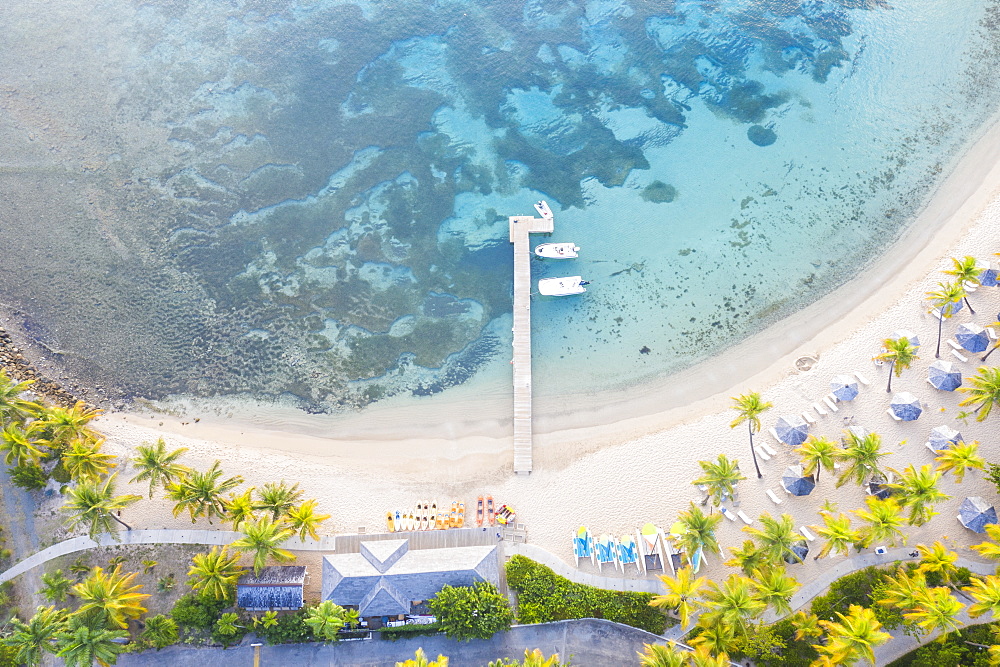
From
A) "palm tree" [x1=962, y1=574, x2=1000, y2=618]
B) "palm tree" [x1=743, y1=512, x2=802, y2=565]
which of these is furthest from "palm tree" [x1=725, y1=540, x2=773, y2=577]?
"palm tree" [x1=962, y1=574, x2=1000, y2=618]

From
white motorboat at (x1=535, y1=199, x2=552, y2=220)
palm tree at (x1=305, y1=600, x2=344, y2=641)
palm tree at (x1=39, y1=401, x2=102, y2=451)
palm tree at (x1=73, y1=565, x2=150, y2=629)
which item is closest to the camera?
palm tree at (x1=73, y1=565, x2=150, y2=629)

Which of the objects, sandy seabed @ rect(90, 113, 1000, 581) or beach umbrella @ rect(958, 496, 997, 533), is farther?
sandy seabed @ rect(90, 113, 1000, 581)

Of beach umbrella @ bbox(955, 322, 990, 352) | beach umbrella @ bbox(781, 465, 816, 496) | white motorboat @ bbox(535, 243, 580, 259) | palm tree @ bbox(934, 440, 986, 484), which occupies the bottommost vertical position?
beach umbrella @ bbox(781, 465, 816, 496)

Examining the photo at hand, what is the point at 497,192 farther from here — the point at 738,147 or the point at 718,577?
the point at 718,577

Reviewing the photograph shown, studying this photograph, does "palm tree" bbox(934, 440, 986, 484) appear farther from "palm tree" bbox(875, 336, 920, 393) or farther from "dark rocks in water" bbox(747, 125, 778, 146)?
"dark rocks in water" bbox(747, 125, 778, 146)

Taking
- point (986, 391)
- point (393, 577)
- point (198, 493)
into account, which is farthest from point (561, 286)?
point (198, 493)

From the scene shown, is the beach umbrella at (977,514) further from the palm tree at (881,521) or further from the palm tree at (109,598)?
the palm tree at (109,598)

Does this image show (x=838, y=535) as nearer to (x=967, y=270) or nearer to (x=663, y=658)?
(x=663, y=658)

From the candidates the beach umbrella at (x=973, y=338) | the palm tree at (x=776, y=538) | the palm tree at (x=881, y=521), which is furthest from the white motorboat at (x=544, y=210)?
the beach umbrella at (x=973, y=338)
